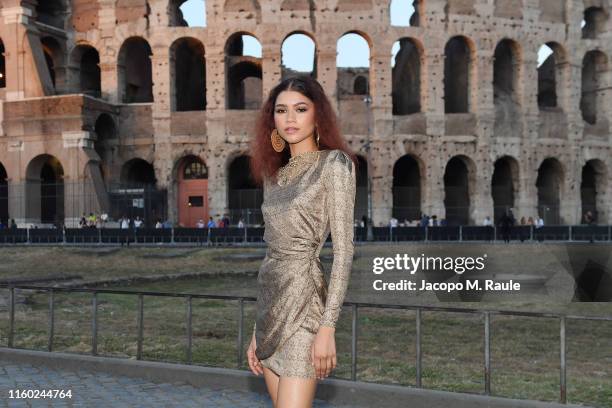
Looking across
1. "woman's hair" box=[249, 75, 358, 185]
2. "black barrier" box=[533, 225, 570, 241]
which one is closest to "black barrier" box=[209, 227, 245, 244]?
"black barrier" box=[533, 225, 570, 241]

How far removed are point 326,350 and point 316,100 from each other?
111cm

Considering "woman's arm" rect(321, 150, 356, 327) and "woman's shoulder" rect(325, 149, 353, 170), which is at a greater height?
"woman's shoulder" rect(325, 149, 353, 170)

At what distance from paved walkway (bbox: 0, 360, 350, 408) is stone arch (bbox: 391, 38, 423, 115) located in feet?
91.1

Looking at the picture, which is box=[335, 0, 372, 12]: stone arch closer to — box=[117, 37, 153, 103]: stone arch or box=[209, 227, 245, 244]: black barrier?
box=[117, 37, 153, 103]: stone arch

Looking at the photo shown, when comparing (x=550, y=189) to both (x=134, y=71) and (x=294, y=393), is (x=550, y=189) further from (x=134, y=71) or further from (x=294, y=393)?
(x=294, y=393)

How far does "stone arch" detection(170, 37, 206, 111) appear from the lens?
32.6 m

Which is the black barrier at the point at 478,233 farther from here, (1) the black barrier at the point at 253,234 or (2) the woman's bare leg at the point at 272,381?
(2) the woman's bare leg at the point at 272,381

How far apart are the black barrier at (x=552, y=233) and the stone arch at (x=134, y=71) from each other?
1862 cm

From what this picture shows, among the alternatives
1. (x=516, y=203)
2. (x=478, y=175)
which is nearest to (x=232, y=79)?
(x=478, y=175)

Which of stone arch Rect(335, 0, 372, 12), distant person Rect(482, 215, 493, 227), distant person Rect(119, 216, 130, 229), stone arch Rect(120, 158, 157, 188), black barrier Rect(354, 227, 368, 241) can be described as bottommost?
black barrier Rect(354, 227, 368, 241)

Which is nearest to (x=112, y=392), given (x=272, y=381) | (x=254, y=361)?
(x=254, y=361)

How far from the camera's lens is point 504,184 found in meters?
34.1

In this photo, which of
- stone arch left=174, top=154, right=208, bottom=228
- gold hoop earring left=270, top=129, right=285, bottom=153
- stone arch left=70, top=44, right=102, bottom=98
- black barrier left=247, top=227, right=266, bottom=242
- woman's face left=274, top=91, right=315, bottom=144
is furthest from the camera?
stone arch left=70, top=44, right=102, bottom=98

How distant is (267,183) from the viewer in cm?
327
